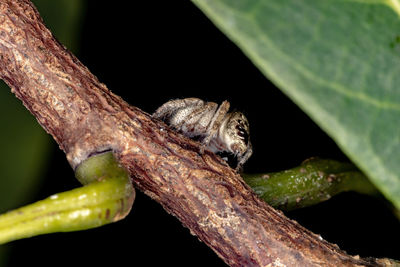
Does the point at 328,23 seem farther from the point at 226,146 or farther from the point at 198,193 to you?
the point at 226,146

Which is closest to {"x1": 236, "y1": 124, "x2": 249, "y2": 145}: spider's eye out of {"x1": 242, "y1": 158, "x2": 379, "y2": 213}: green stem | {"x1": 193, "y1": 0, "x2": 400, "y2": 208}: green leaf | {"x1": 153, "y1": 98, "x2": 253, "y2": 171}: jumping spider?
{"x1": 153, "y1": 98, "x2": 253, "y2": 171}: jumping spider

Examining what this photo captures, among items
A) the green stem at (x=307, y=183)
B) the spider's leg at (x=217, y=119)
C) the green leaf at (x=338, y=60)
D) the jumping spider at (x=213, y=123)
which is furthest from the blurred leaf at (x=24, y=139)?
the green leaf at (x=338, y=60)

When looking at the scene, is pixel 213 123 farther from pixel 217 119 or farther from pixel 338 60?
pixel 338 60

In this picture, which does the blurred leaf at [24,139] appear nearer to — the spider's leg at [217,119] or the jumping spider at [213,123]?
the jumping spider at [213,123]

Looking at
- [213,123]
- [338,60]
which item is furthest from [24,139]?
[338,60]

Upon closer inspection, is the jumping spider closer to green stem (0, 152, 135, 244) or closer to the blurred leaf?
green stem (0, 152, 135, 244)

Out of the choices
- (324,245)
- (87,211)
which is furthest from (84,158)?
(324,245)
